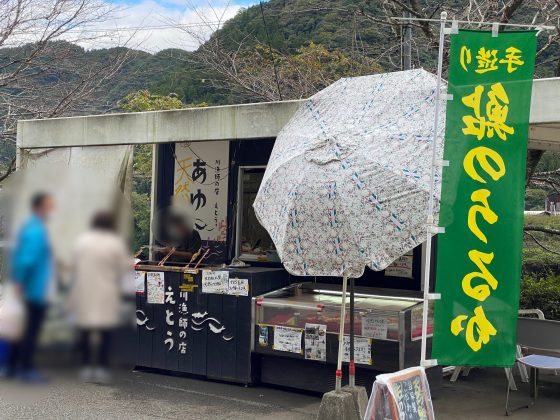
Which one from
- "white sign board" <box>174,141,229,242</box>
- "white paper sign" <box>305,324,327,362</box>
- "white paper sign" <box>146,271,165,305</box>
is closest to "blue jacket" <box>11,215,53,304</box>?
"white paper sign" <box>305,324,327,362</box>

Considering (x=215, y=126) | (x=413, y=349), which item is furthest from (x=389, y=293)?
(x=215, y=126)

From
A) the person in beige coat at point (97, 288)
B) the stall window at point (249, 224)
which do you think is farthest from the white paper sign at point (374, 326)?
the person in beige coat at point (97, 288)

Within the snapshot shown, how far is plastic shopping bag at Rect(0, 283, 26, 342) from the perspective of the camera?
0.77 meters

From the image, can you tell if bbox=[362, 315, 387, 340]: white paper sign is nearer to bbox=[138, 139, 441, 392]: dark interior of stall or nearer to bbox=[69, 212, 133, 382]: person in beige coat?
bbox=[138, 139, 441, 392]: dark interior of stall

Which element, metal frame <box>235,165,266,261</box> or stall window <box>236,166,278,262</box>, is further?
metal frame <box>235,165,266,261</box>

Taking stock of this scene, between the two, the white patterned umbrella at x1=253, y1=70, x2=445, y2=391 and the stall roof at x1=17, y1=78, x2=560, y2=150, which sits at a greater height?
the stall roof at x1=17, y1=78, x2=560, y2=150

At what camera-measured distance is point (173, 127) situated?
912cm

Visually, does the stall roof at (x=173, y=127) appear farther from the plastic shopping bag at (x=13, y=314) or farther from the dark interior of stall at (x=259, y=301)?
the plastic shopping bag at (x=13, y=314)

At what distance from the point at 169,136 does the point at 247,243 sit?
2164 millimetres

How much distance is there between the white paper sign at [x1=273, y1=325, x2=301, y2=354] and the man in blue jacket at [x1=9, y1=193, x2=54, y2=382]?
293 inches

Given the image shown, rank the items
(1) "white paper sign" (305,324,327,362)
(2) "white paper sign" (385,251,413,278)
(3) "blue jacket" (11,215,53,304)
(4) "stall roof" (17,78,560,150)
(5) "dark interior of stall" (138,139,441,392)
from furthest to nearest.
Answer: (2) "white paper sign" (385,251,413,278)
(4) "stall roof" (17,78,560,150)
(1) "white paper sign" (305,324,327,362)
(5) "dark interior of stall" (138,139,441,392)
(3) "blue jacket" (11,215,53,304)

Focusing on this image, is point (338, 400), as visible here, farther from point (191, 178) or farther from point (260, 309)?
point (191, 178)

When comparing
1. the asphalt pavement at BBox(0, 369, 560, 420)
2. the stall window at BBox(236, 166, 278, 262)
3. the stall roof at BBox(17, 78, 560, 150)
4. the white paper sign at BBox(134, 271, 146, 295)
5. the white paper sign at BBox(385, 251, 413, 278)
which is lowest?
the asphalt pavement at BBox(0, 369, 560, 420)

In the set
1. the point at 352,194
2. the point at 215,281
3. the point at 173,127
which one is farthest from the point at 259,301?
the point at 352,194
